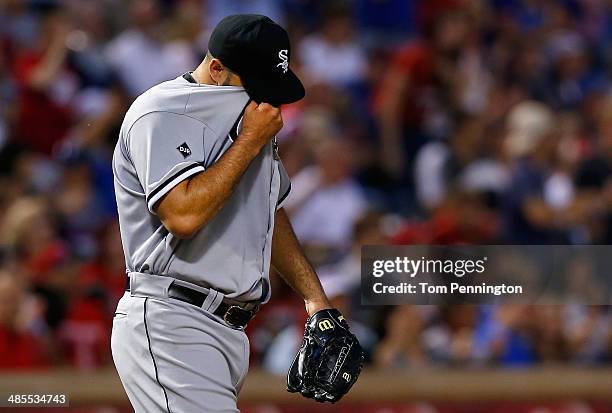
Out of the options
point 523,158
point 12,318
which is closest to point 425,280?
point 12,318

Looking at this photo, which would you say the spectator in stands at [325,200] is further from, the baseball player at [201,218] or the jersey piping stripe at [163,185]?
the jersey piping stripe at [163,185]

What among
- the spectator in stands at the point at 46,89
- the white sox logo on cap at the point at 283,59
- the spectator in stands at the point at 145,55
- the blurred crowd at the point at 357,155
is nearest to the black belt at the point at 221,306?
the white sox logo on cap at the point at 283,59

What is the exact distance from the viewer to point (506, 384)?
5930 millimetres

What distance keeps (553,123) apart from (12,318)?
161 inches

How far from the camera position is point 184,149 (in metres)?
3.10

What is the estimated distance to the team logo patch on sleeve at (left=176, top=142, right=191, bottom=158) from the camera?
309 cm

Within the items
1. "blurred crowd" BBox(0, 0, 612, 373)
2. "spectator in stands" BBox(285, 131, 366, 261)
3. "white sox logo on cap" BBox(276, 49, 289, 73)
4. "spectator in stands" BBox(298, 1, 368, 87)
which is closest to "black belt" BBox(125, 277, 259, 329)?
"white sox logo on cap" BBox(276, 49, 289, 73)

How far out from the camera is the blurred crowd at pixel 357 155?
19.6 ft

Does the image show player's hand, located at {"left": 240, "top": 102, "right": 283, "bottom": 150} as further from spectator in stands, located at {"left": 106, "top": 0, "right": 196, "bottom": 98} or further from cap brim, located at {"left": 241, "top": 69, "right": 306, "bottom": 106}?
spectator in stands, located at {"left": 106, "top": 0, "right": 196, "bottom": 98}

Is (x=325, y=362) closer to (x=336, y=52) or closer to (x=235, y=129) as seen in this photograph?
(x=235, y=129)

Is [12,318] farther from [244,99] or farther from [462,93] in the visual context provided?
[462,93]

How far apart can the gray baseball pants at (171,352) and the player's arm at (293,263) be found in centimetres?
38

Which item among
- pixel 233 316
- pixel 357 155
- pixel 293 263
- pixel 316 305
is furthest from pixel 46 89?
pixel 233 316

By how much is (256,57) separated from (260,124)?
0.22m
